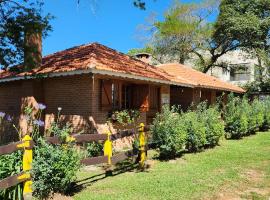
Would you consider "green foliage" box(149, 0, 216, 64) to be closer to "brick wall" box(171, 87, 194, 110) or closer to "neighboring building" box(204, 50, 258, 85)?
"neighboring building" box(204, 50, 258, 85)

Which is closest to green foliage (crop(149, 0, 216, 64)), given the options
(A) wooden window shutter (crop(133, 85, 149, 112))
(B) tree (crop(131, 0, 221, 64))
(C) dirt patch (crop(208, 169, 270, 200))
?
(B) tree (crop(131, 0, 221, 64))

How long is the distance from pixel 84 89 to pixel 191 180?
23.1 ft

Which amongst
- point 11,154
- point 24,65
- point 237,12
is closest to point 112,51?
point 24,65

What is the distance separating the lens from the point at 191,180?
8344mm

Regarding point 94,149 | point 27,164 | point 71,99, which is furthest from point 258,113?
point 27,164

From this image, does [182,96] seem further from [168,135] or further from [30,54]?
[168,135]

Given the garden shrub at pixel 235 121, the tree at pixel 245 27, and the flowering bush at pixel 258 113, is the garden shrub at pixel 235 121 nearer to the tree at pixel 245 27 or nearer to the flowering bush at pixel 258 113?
the flowering bush at pixel 258 113

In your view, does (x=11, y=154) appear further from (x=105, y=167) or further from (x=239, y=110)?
(x=239, y=110)

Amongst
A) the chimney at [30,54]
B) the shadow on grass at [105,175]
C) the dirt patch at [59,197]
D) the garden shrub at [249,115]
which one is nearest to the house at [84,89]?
the chimney at [30,54]

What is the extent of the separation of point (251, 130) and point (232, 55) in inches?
819

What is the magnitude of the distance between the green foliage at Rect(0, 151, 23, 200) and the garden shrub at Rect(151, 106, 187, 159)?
5.42 m

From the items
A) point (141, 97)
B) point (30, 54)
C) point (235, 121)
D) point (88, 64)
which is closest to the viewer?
point (88, 64)

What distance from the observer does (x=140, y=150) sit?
10.2m

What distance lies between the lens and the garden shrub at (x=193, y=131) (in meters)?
12.2
